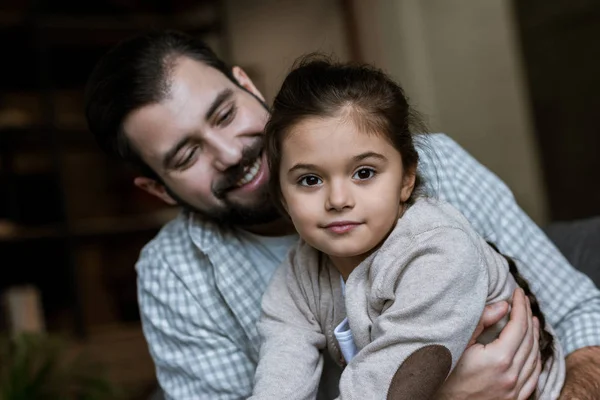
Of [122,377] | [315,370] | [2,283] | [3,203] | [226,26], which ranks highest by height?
[226,26]

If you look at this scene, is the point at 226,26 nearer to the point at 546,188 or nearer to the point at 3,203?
the point at 3,203

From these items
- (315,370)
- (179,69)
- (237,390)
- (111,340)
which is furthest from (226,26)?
(315,370)

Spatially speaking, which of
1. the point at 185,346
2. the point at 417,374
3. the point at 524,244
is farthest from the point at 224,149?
the point at 417,374

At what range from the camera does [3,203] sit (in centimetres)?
397

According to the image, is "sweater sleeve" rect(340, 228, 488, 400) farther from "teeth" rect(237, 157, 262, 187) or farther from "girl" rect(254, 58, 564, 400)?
"teeth" rect(237, 157, 262, 187)

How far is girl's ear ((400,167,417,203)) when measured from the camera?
131 centimetres

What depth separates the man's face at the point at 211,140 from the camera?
175 centimetres

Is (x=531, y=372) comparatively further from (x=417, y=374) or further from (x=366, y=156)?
(x=366, y=156)

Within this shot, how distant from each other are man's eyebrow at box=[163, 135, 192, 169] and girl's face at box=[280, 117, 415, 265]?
555 mm

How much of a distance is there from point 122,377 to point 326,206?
284cm

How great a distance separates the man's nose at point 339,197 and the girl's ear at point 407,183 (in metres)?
0.14

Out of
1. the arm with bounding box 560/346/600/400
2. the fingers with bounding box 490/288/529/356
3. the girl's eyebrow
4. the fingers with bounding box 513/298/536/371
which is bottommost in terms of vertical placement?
the arm with bounding box 560/346/600/400

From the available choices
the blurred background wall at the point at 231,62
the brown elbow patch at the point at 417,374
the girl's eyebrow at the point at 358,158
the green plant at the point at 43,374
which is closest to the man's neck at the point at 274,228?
the girl's eyebrow at the point at 358,158

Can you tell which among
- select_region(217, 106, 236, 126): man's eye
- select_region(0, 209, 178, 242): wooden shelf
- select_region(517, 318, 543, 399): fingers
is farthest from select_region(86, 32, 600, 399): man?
select_region(0, 209, 178, 242): wooden shelf
